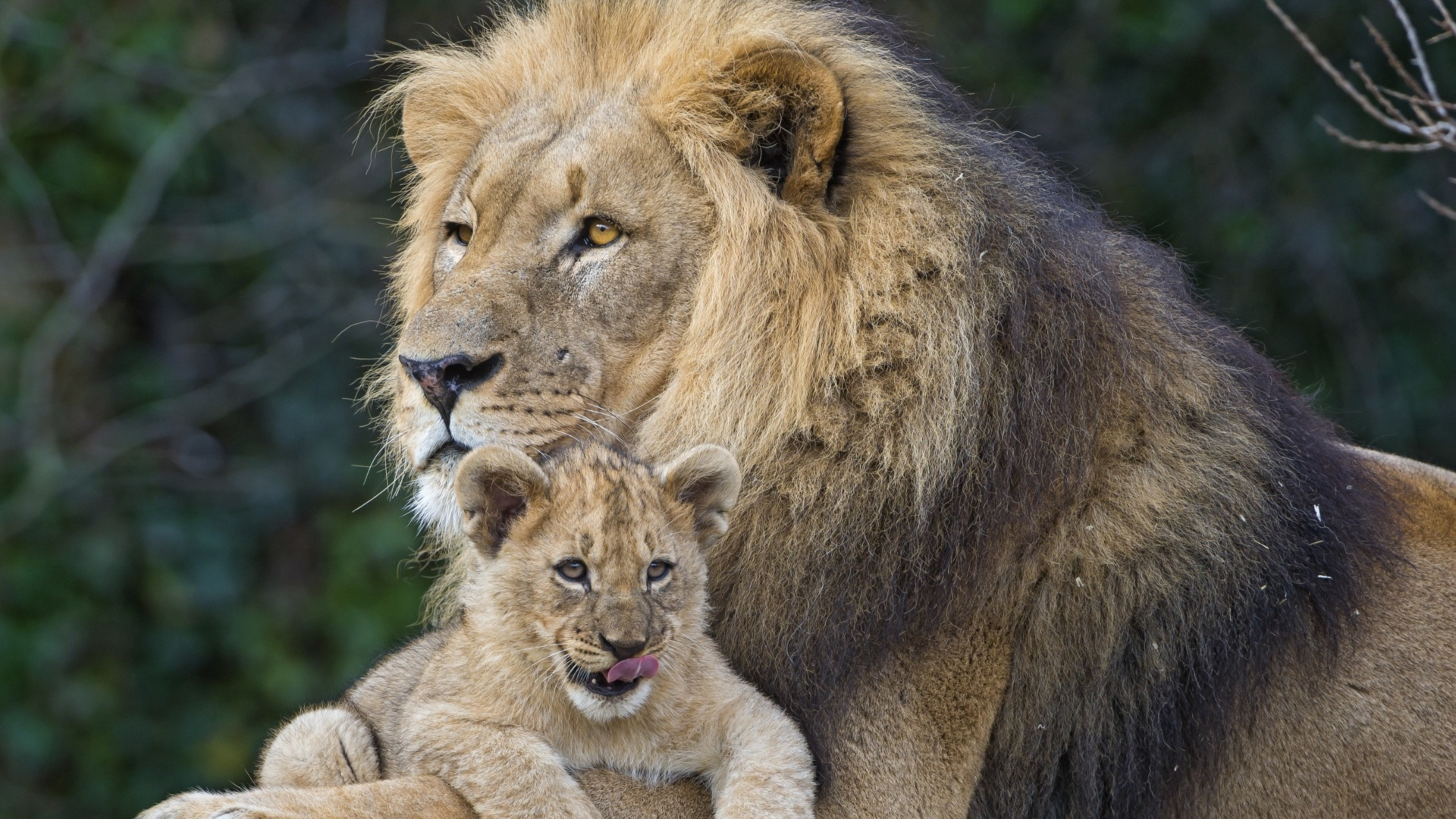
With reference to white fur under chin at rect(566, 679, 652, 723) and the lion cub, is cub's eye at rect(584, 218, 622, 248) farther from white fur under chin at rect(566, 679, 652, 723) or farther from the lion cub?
white fur under chin at rect(566, 679, 652, 723)

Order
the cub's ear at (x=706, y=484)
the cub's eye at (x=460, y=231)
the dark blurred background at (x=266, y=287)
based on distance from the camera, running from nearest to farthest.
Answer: the cub's ear at (x=706, y=484)
the cub's eye at (x=460, y=231)
the dark blurred background at (x=266, y=287)

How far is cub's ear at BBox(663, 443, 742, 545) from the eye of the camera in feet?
8.09

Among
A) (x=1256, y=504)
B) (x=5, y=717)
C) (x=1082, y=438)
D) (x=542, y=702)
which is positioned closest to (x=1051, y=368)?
(x=1082, y=438)

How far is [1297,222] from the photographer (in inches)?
267

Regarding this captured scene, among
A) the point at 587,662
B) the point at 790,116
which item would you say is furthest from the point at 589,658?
the point at 790,116

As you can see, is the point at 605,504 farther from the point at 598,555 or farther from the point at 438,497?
the point at 438,497

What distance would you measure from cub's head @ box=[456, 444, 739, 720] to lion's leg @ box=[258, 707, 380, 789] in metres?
0.39

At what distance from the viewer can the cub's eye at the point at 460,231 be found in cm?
307

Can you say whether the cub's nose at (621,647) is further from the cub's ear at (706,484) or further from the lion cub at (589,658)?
the cub's ear at (706,484)

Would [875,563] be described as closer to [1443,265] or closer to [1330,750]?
[1330,750]

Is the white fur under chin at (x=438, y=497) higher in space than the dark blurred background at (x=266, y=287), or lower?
higher

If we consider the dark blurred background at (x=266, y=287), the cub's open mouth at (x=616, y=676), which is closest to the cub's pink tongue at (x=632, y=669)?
the cub's open mouth at (x=616, y=676)

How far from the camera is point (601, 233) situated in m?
2.79

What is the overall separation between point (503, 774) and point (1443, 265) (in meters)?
5.73
